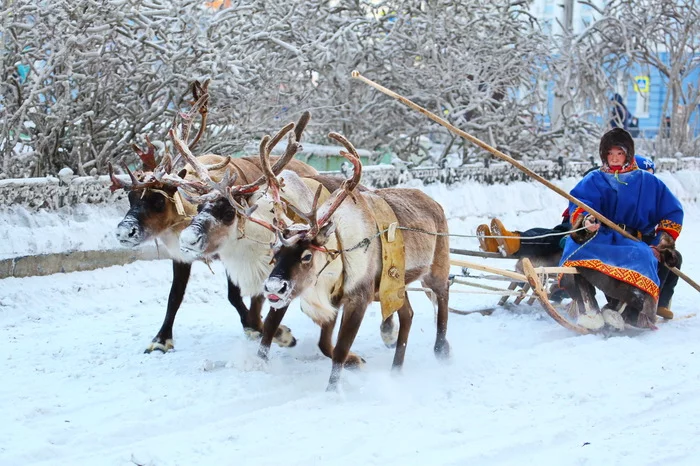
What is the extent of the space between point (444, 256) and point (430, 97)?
8105 millimetres

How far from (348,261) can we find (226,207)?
0.91m

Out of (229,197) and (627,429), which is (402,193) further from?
(627,429)

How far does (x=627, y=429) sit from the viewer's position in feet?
15.9

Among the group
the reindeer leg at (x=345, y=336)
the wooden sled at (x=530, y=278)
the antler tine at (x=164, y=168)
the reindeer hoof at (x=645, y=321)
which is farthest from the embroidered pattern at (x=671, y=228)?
the antler tine at (x=164, y=168)

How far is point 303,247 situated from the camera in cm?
532

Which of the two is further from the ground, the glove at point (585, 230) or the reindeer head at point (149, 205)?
the reindeer head at point (149, 205)

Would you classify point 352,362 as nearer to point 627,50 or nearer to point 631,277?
point 631,277

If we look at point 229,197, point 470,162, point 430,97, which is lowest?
point 470,162

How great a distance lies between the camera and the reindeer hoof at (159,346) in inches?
254

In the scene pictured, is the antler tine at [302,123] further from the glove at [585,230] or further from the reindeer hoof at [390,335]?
the glove at [585,230]

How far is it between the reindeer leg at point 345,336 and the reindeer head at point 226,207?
817mm

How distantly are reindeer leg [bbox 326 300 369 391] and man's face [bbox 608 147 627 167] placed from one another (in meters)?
2.93

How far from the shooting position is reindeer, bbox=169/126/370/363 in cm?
568

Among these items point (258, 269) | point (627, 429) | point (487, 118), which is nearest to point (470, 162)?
point (487, 118)
